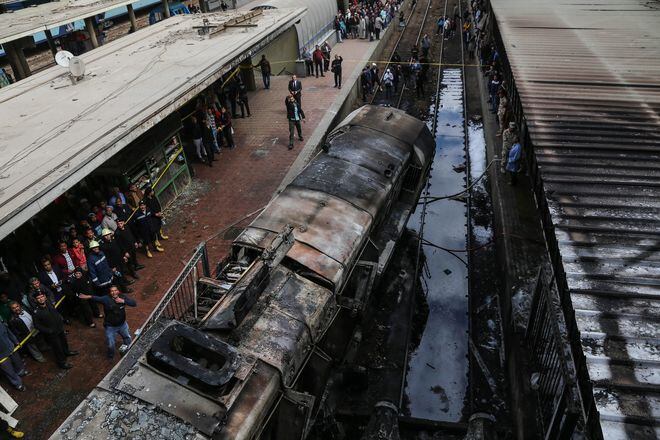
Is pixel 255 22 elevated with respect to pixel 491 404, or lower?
elevated

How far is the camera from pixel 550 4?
21.3m

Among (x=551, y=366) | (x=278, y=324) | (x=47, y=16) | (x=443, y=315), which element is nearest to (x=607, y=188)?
(x=551, y=366)

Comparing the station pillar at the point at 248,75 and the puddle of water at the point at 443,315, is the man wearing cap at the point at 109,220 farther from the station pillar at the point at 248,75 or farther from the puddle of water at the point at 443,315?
the station pillar at the point at 248,75

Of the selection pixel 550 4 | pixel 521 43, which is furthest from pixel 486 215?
pixel 550 4

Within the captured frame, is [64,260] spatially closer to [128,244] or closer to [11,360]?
[128,244]

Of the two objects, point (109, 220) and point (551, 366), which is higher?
point (109, 220)

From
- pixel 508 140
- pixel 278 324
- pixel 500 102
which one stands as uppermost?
pixel 278 324

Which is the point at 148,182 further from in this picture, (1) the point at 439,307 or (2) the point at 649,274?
(2) the point at 649,274

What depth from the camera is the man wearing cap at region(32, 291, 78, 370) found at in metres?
8.19

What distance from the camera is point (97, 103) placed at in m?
11.3

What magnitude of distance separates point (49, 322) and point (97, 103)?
5506 millimetres

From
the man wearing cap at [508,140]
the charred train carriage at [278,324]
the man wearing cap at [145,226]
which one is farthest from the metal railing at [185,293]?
the man wearing cap at [508,140]

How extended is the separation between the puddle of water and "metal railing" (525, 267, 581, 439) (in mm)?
1755

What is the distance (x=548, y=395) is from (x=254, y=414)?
4417 mm
